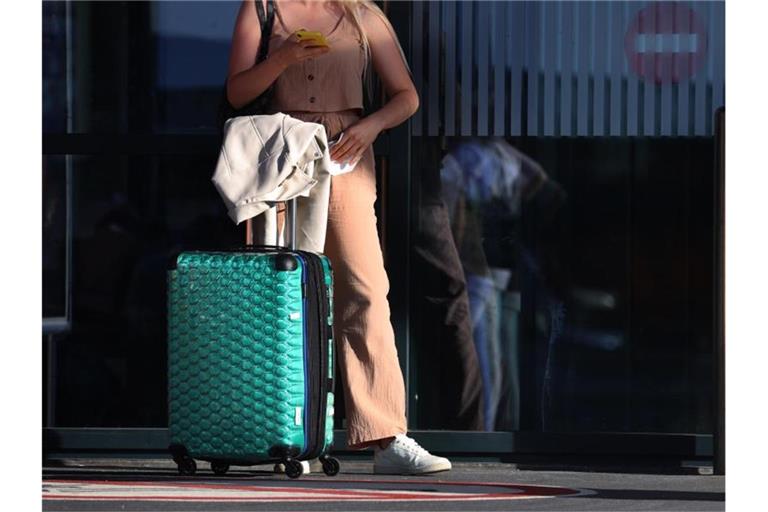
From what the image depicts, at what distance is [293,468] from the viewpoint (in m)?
4.42

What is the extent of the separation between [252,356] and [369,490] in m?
0.47

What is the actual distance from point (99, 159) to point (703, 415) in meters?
2.08

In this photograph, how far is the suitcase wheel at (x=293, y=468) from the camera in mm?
4398

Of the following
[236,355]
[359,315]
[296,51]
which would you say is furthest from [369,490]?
[296,51]

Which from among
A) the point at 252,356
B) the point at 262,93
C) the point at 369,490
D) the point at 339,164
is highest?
the point at 262,93

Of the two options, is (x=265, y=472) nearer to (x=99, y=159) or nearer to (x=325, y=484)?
(x=325, y=484)

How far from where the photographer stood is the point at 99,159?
18.1 feet

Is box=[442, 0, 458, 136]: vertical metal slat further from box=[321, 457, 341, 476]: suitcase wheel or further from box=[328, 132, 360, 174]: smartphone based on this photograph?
box=[321, 457, 341, 476]: suitcase wheel

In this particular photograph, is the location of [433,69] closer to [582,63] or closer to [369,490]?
[582,63]

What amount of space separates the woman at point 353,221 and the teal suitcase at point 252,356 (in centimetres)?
21

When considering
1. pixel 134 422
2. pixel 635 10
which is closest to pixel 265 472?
pixel 134 422

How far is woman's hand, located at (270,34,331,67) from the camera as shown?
4.51 meters

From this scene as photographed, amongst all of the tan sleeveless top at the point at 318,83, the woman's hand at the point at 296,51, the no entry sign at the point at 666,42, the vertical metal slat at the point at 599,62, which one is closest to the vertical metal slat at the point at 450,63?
the vertical metal slat at the point at 599,62

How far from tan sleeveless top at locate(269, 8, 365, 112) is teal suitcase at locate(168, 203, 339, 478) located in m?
0.47
